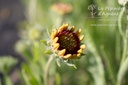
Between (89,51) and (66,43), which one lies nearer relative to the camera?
(66,43)

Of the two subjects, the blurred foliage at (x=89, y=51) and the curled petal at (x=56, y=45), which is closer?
the curled petal at (x=56, y=45)

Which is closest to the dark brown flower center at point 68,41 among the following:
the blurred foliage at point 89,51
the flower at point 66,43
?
the flower at point 66,43

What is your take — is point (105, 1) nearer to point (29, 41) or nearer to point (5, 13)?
point (29, 41)

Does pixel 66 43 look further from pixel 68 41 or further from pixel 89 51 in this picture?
pixel 89 51

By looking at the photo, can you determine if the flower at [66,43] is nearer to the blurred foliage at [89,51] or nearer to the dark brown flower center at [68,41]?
the dark brown flower center at [68,41]

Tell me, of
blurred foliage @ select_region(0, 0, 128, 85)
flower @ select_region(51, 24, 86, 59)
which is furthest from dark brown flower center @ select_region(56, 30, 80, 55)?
blurred foliage @ select_region(0, 0, 128, 85)

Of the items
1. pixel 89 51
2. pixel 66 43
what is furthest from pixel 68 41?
pixel 89 51
